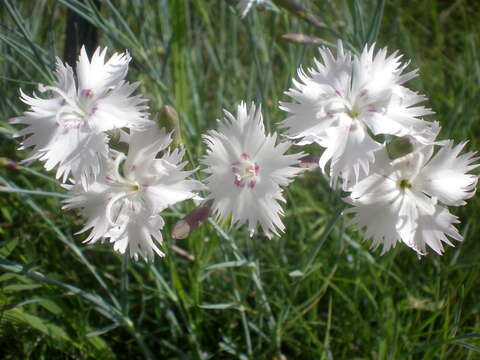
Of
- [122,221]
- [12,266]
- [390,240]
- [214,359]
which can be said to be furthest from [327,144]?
[214,359]

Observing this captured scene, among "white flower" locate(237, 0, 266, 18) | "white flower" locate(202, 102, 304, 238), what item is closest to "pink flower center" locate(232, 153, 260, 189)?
"white flower" locate(202, 102, 304, 238)

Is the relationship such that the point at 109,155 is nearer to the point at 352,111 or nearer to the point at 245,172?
the point at 245,172

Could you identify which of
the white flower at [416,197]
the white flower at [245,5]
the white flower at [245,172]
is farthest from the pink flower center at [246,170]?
the white flower at [245,5]

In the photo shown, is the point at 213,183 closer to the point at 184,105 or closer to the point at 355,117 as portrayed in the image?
the point at 355,117

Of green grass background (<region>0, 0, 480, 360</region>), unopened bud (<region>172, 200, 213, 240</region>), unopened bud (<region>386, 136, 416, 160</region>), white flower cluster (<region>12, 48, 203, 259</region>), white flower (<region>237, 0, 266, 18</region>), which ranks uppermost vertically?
white flower (<region>237, 0, 266, 18</region>)

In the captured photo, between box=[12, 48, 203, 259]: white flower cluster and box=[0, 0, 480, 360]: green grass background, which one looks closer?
box=[12, 48, 203, 259]: white flower cluster

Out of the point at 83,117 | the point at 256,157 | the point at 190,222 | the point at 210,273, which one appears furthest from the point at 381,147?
the point at 210,273

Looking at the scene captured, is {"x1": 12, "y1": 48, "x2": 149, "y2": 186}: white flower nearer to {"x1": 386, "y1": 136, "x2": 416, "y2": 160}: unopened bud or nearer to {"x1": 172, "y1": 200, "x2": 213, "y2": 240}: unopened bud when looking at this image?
{"x1": 172, "y1": 200, "x2": 213, "y2": 240}: unopened bud
